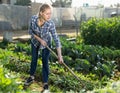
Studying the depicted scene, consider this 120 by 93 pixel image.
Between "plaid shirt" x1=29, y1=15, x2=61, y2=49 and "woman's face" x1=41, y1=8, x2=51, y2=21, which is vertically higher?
"woman's face" x1=41, y1=8, x2=51, y2=21

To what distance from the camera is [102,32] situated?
14.2m

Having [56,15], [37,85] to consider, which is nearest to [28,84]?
[37,85]

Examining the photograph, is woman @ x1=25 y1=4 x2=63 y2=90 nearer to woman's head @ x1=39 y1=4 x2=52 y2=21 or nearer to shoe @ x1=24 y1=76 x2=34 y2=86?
woman's head @ x1=39 y1=4 x2=52 y2=21

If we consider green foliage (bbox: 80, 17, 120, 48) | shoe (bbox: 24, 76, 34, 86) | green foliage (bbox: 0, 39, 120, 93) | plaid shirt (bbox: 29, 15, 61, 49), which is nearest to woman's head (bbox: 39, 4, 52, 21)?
plaid shirt (bbox: 29, 15, 61, 49)

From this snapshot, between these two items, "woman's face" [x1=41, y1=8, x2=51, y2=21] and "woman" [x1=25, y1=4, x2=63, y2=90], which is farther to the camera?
"woman" [x1=25, y1=4, x2=63, y2=90]

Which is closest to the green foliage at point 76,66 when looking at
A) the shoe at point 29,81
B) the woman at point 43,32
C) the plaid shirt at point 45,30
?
the shoe at point 29,81

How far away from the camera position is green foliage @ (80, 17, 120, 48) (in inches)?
543

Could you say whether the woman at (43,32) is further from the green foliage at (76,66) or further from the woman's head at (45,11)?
the green foliage at (76,66)

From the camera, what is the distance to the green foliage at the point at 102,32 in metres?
13.8

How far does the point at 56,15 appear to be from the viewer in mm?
29656

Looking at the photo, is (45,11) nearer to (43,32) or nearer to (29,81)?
(43,32)

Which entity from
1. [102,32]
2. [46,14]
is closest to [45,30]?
[46,14]

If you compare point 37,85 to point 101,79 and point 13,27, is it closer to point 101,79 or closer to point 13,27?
point 101,79

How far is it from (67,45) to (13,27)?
1425cm
